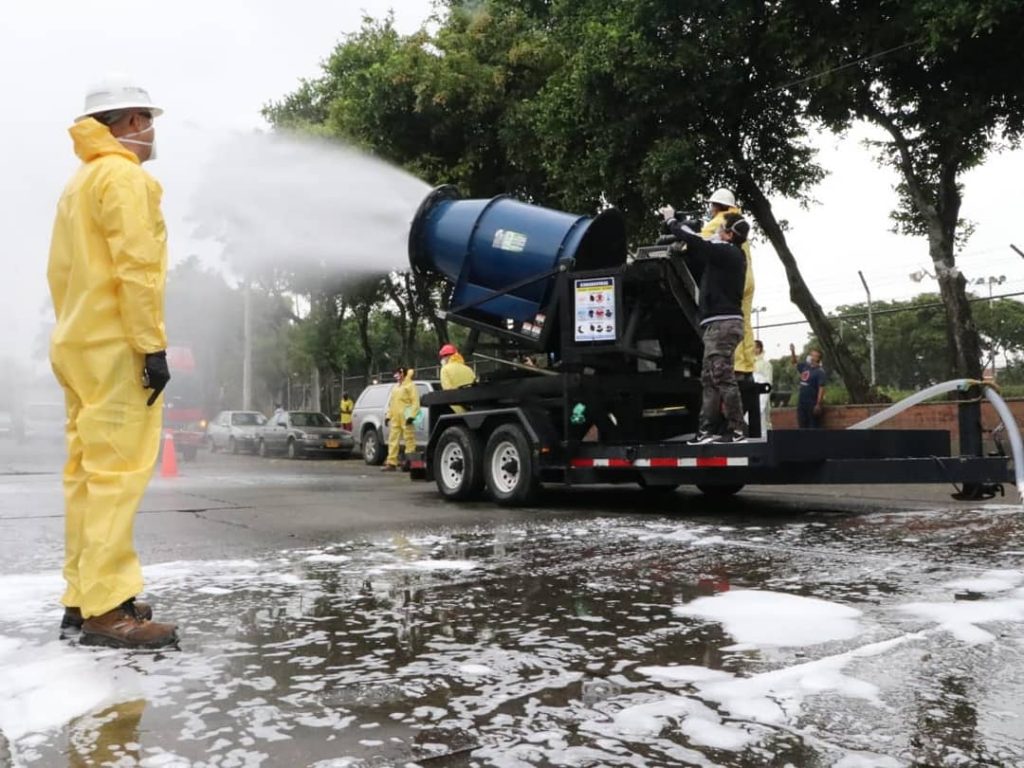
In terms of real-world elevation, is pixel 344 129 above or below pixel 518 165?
above

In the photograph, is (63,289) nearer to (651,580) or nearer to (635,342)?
(651,580)

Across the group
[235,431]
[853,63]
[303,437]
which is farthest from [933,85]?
[235,431]

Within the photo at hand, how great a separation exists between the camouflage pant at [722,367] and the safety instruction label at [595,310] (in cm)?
102

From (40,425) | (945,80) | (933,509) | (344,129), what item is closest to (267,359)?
(40,425)

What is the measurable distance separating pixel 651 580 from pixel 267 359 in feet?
131

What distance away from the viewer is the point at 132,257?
3.71 meters

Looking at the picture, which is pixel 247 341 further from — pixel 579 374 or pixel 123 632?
pixel 123 632

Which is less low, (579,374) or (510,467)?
(579,374)

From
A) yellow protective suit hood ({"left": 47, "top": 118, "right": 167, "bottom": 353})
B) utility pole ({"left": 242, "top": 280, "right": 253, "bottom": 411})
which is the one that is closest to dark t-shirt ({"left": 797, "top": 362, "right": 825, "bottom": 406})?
yellow protective suit hood ({"left": 47, "top": 118, "right": 167, "bottom": 353})

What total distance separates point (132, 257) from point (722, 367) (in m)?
5.00

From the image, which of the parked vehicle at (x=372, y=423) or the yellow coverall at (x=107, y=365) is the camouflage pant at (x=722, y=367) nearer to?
the yellow coverall at (x=107, y=365)

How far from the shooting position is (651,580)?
201 inches

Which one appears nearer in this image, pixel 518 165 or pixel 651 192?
pixel 651 192

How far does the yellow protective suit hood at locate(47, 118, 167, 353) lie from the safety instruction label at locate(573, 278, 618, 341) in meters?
5.09
